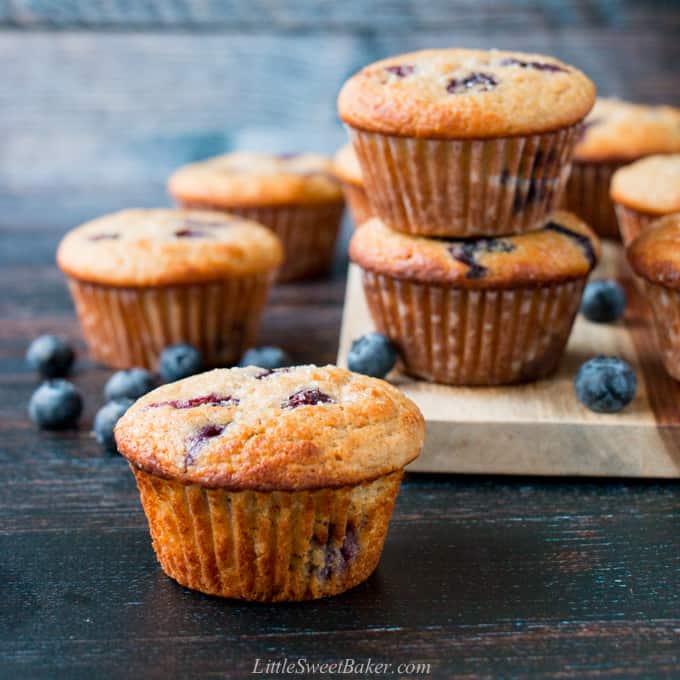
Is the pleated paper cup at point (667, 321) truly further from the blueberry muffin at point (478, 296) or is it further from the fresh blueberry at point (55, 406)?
the fresh blueberry at point (55, 406)

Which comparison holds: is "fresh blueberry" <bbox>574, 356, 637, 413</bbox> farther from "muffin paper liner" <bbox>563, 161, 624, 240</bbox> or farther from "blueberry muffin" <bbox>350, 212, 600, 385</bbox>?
"muffin paper liner" <bbox>563, 161, 624, 240</bbox>

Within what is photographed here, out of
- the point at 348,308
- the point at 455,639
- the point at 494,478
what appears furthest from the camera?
the point at 348,308

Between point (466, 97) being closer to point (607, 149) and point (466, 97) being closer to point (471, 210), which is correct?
point (471, 210)

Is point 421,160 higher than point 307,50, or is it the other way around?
point 421,160

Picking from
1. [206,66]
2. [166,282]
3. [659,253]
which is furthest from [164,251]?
[206,66]

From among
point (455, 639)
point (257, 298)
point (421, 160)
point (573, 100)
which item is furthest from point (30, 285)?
point (455, 639)

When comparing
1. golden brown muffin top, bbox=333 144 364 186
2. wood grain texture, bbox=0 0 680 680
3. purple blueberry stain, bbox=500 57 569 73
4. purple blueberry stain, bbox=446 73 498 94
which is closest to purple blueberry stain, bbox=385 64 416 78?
purple blueberry stain, bbox=446 73 498 94

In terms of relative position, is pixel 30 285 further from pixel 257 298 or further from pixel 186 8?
pixel 186 8

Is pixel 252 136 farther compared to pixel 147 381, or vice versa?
pixel 252 136
